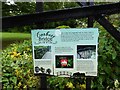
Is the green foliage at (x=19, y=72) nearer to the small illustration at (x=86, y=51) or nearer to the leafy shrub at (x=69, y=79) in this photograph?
the leafy shrub at (x=69, y=79)

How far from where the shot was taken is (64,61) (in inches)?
86.7

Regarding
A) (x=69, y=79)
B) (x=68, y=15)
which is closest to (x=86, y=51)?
A: (x=68, y=15)

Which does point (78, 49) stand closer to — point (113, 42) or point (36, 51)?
point (36, 51)

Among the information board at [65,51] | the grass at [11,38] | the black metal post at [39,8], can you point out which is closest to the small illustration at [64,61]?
the information board at [65,51]

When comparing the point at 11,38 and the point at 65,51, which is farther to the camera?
the point at 11,38

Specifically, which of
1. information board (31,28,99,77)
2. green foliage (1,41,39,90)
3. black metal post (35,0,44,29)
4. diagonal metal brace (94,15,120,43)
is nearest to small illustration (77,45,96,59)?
information board (31,28,99,77)

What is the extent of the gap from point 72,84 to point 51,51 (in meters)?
0.46

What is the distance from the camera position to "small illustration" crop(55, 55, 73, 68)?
2188 millimetres

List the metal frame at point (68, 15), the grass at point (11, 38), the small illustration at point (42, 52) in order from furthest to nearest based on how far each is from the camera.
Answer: the grass at point (11, 38) → the small illustration at point (42, 52) → the metal frame at point (68, 15)

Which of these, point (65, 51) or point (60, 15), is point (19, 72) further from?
point (60, 15)

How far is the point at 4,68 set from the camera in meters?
2.56

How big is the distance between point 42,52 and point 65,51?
0.17 metres

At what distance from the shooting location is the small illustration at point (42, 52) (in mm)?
2205

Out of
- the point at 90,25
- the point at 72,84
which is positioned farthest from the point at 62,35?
the point at 72,84
